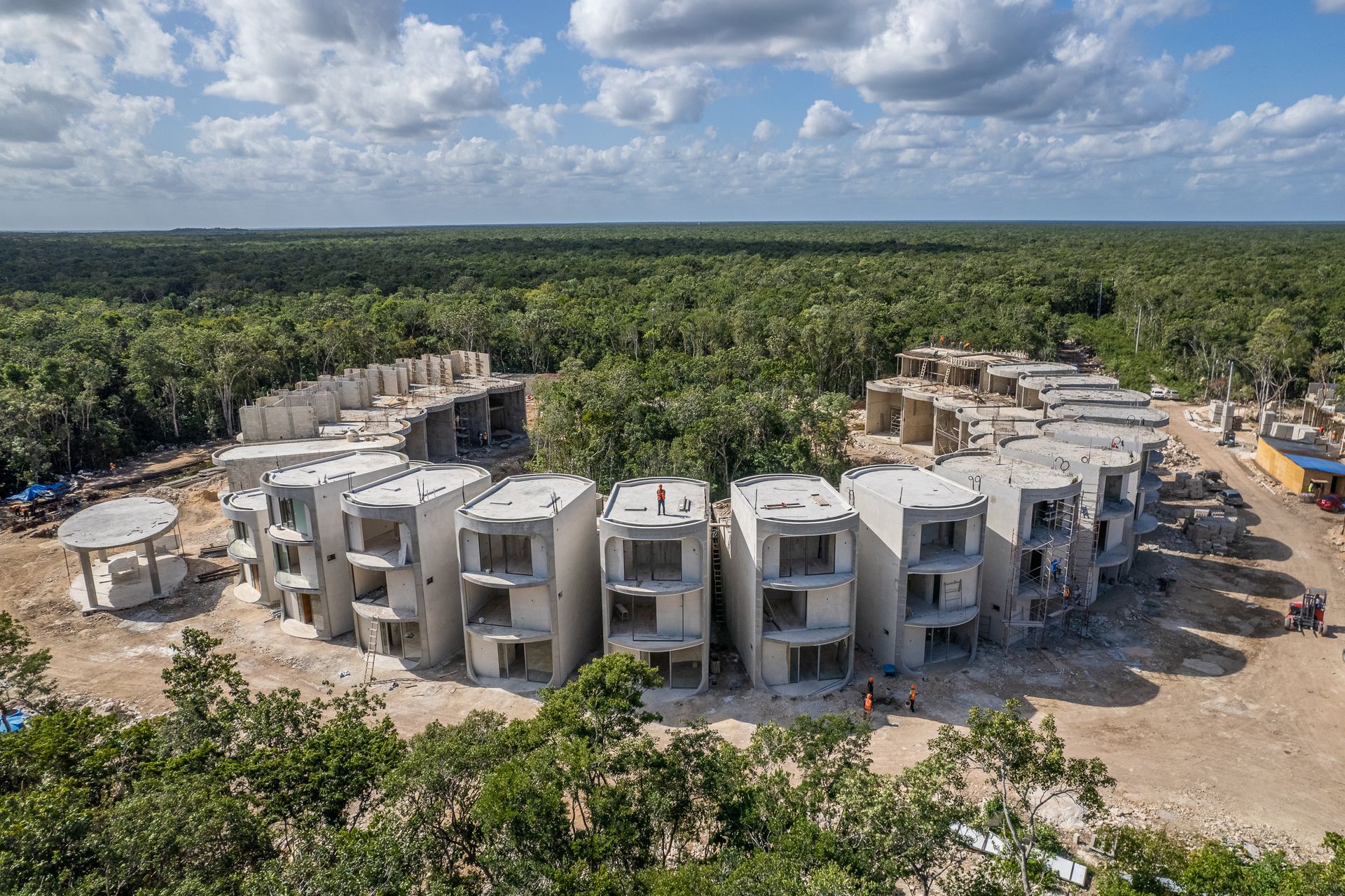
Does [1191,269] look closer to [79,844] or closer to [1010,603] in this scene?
[1010,603]

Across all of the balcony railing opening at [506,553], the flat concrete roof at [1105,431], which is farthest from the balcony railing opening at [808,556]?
the flat concrete roof at [1105,431]

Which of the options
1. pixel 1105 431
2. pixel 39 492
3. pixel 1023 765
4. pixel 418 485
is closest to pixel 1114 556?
pixel 1105 431

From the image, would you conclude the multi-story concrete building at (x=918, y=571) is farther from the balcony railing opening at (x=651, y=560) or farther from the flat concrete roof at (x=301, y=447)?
the flat concrete roof at (x=301, y=447)

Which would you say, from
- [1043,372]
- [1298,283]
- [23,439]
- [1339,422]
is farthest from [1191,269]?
[23,439]

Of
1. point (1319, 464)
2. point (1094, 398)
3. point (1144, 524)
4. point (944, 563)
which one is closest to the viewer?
point (944, 563)

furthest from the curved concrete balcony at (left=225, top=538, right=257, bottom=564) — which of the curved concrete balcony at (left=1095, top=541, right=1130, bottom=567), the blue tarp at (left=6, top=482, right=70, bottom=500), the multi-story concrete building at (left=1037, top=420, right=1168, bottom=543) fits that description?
the multi-story concrete building at (left=1037, top=420, right=1168, bottom=543)

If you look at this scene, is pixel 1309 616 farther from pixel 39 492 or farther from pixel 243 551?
pixel 39 492
